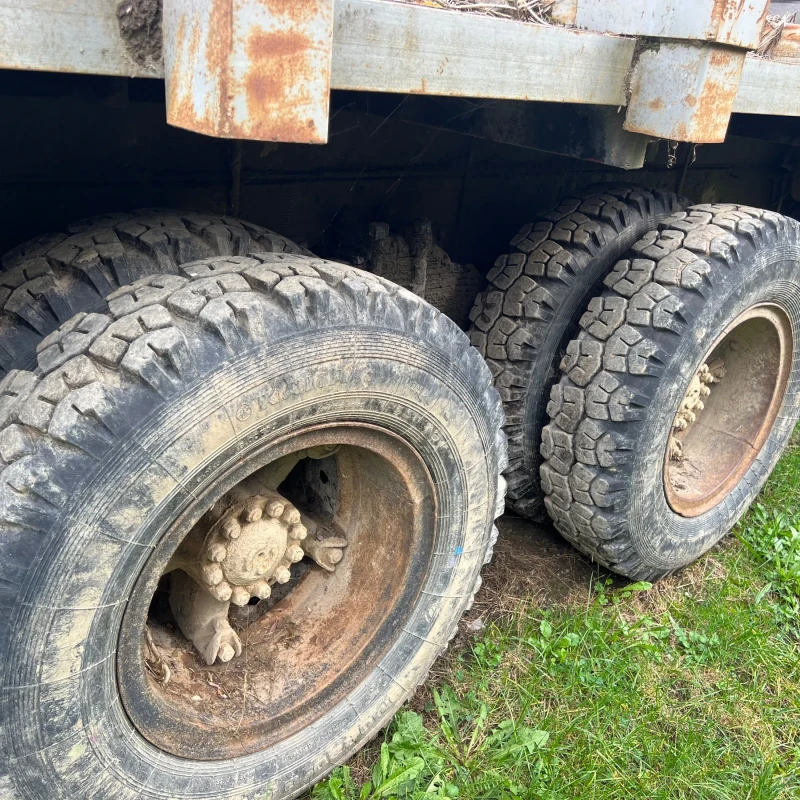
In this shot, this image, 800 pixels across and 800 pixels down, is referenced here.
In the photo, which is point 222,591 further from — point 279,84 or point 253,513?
point 279,84

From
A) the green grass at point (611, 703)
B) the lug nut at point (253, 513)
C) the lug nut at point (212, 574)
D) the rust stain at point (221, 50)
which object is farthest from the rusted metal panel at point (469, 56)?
the green grass at point (611, 703)

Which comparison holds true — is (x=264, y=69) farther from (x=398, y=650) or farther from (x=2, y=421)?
(x=398, y=650)

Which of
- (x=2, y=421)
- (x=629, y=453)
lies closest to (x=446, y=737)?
(x=629, y=453)

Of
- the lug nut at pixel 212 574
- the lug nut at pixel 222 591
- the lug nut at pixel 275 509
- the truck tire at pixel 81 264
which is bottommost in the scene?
the lug nut at pixel 222 591

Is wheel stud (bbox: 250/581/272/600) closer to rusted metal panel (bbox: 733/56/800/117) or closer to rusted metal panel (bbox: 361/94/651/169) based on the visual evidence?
rusted metal panel (bbox: 361/94/651/169)

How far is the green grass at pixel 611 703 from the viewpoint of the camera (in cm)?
224

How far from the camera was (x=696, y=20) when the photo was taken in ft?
6.26

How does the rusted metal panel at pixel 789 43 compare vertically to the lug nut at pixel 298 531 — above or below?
above

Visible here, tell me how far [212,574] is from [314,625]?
16.8 inches

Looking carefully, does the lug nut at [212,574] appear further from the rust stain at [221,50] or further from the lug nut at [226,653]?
the rust stain at [221,50]

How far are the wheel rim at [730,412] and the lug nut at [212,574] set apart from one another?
1.94m

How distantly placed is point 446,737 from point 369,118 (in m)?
1.89

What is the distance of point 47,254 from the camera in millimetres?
1934

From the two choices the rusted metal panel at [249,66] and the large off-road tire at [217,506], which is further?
the large off-road tire at [217,506]
